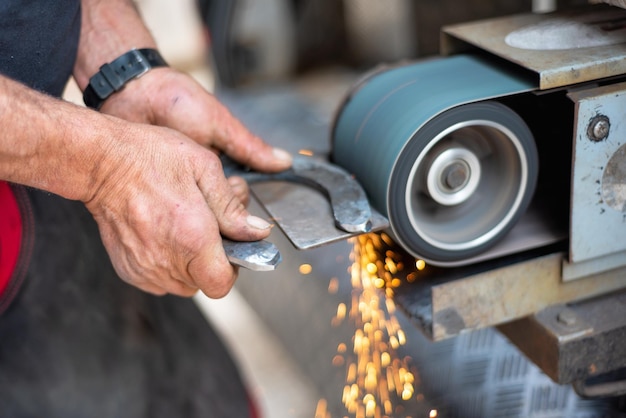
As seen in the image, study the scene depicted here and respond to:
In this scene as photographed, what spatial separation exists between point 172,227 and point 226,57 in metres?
2.01

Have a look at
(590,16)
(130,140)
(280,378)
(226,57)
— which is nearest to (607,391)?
(590,16)

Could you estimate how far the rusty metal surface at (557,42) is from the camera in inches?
44.1

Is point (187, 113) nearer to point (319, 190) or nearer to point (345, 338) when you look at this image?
point (319, 190)

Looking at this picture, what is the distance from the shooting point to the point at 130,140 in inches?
46.6

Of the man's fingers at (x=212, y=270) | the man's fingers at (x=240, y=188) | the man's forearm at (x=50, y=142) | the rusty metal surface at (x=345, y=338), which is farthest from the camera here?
the rusty metal surface at (x=345, y=338)

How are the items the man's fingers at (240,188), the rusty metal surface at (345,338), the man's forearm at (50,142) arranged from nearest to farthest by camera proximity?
1. the man's forearm at (50,142)
2. the man's fingers at (240,188)
3. the rusty metal surface at (345,338)

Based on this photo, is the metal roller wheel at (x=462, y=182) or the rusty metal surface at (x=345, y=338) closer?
the metal roller wheel at (x=462, y=182)

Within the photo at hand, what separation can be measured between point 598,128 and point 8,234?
1.05 metres

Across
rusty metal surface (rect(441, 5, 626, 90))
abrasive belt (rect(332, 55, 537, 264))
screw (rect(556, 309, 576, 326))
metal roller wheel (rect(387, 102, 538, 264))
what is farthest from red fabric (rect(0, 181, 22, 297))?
screw (rect(556, 309, 576, 326))

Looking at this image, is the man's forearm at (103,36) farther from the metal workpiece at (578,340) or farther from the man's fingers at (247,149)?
the metal workpiece at (578,340)

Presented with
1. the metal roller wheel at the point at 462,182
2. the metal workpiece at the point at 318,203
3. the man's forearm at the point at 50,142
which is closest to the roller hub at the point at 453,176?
the metal roller wheel at the point at 462,182

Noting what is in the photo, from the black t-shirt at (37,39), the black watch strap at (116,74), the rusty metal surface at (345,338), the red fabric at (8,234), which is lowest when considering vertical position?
the rusty metal surface at (345,338)

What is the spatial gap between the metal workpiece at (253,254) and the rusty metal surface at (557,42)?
18.1 inches

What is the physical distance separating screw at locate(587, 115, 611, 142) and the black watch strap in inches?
31.7
